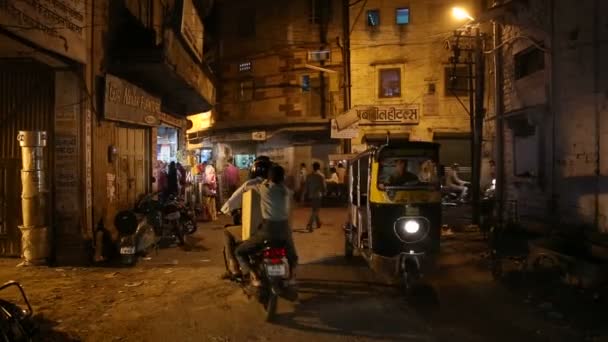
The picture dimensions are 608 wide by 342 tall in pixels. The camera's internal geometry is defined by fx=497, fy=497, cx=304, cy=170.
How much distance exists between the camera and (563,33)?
10977mm

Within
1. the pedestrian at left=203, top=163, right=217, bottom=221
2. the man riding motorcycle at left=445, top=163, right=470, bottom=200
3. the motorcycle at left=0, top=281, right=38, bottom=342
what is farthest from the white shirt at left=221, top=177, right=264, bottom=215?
the man riding motorcycle at left=445, top=163, right=470, bottom=200

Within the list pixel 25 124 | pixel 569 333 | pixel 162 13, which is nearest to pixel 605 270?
pixel 569 333

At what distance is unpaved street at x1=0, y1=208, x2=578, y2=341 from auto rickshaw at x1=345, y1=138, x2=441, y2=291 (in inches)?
19.2

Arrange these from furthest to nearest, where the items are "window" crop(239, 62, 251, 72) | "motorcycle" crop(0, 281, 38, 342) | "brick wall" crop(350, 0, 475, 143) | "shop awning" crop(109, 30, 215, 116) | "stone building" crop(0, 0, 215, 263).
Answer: "window" crop(239, 62, 251, 72)
"brick wall" crop(350, 0, 475, 143)
"shop awning" crop(109, 30, 215, 116)
"stone building" crop(0, 0, 215, 263)
"motorcycle" crop(0, 281, 38, 342)

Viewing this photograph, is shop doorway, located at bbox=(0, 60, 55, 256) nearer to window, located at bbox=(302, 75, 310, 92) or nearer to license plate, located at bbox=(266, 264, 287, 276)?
license plate, located at bbox=(266, 264, 287, 276)

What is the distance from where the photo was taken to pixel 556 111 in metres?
11.3

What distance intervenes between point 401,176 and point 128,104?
693 cm

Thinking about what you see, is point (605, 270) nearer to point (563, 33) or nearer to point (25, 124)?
point (563, 33)

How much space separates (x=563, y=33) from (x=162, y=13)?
10792 mm

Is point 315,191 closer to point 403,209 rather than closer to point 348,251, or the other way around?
point 348,251

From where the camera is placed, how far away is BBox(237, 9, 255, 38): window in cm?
2748

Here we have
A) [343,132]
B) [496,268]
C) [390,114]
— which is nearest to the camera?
[496,268]

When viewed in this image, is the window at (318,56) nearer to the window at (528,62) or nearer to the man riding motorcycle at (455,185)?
the man riding motorcycle at (455,185)

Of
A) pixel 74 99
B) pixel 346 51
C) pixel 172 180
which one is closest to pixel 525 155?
pixel 172 180
